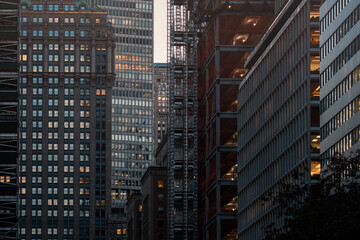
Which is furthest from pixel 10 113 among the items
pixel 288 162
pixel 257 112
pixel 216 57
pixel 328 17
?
pixel 328 17

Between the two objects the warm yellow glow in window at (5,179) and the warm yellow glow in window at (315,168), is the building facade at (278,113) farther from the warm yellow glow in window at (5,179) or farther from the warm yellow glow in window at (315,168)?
the warm yellow glow in window at (5,179)

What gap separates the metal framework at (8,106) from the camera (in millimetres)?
172250

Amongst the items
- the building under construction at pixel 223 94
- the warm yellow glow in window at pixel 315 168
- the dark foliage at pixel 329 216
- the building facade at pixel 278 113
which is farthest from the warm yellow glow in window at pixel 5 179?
the dark foliage at pixel 329 216

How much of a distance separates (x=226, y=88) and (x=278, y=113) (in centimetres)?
4629

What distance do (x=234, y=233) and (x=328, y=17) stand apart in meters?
74.3

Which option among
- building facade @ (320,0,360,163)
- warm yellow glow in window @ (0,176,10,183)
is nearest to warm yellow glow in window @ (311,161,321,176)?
building facade @ (320,0,360,163)

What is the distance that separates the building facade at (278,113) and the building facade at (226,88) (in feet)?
51.4

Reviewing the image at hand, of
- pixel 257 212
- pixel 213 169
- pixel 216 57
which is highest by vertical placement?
pixel 216 57

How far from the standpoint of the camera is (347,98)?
3967 inches

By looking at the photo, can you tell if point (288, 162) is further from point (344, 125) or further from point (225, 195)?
point (225, 195)

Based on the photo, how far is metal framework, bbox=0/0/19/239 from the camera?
17225cm

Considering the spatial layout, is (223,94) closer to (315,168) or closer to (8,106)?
(8,106)

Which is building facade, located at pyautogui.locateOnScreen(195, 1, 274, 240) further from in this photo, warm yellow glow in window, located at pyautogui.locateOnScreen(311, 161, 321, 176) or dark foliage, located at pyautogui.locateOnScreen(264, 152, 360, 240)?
dark foliage, located at pyautogui.locateOnScreen(264, 152, 360, 240)

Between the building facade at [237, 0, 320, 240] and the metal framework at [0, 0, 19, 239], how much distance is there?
36.4 meters
